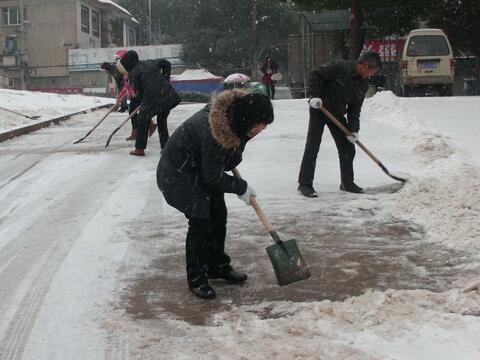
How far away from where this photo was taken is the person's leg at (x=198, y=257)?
3.73 metres

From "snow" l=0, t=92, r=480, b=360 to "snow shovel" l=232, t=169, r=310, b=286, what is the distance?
143 millimetres

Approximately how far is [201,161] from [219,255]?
2.29 ft

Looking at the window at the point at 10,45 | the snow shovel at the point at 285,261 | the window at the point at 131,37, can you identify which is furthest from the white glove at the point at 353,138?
the window at the point at 131,37

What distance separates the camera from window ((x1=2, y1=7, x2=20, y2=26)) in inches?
1843

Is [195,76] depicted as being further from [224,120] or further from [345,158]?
[224,120]

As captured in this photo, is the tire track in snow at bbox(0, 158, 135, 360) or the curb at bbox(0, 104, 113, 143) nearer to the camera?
the tire track in snow at bbox(0, 158, 135, 360)

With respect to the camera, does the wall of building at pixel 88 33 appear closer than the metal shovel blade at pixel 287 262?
No

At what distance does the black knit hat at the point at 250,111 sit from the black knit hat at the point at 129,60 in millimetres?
5460

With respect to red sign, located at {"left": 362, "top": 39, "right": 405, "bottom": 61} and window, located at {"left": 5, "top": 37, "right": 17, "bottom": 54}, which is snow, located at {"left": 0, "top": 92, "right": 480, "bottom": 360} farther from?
window, located at {"left": 5, "top": 37, "right": 17, "bottom": 54}

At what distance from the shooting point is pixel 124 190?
21.9ft

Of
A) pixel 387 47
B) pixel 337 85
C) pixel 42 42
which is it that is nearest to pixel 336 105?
pixel 337 85

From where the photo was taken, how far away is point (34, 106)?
16453 millimetres

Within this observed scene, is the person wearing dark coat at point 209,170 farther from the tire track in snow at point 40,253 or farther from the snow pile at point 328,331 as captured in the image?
the tire track in snow at point 40,253

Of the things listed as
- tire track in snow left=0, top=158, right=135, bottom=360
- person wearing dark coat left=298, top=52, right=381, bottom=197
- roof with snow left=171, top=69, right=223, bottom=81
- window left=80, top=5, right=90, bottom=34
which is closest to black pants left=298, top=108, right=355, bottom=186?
person wearing dark coat left=298, top=52, right=381, bottom=197
